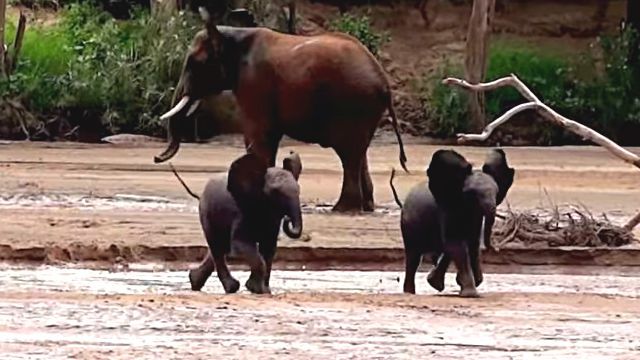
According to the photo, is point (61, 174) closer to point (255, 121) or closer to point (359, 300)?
point (255, 121)

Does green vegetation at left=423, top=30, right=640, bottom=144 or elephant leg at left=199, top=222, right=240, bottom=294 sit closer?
elephant leg at left=199, top=222, right=240, bottom=294

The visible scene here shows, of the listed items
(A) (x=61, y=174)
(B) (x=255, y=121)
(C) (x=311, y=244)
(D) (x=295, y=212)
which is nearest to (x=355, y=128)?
(B) (x=255, y=121)

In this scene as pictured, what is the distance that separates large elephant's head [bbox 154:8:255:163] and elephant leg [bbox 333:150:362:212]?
51.2 inches

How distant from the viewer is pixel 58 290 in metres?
10.5

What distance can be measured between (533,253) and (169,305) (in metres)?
4.59

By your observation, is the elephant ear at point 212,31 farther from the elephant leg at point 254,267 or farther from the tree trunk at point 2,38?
the tree trunk at point 2,38

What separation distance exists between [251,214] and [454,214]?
45.4 inches

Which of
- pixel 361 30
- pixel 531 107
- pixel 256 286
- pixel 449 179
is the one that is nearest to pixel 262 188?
pixel 256 286

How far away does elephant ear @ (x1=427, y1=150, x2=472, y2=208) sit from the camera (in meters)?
10.1

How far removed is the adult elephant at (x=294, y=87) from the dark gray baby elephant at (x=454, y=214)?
5.36 m

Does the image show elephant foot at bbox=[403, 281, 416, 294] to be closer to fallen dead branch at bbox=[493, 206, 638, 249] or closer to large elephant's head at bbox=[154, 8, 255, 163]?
fallen dead branch at bbox=[493, 206, 638, 249]

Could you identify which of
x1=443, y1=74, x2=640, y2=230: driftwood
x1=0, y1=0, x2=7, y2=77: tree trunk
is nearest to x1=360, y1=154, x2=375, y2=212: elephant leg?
x1=443, y1=74, x2=640, y2=230: driftwood

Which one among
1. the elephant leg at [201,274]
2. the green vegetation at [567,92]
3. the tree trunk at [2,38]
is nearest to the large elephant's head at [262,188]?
the elephant leg at [201,274]

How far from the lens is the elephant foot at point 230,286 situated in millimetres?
10281
